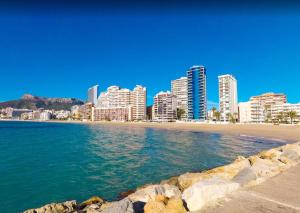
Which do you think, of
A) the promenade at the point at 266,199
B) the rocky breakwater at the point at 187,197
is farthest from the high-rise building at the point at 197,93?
the promenade at the point at 266,199

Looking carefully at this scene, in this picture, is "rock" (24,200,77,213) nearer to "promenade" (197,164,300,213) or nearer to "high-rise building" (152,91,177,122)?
"promenade" (197,164,300,213)

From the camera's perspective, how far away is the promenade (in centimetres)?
569

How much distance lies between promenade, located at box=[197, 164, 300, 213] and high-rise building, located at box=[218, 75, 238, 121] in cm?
16786

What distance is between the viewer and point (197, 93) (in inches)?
7288

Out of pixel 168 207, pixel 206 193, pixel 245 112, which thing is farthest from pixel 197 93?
pixel 168 207

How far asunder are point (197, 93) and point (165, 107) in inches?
1050

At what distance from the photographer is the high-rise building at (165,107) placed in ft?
629

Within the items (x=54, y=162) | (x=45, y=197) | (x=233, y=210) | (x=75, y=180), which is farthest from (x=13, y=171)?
(x=233, y=210)

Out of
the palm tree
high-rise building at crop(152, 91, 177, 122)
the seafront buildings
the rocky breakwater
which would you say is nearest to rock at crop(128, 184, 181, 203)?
the rocky breakwater

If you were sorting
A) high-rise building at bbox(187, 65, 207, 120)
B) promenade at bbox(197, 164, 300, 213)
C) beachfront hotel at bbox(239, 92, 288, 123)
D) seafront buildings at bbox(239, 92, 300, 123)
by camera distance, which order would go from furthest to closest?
high-rise building at bbox(187, 65, 207, 120) < beachfront hotel at bbox(239, 92, 288, 123) < seafront buildings at bbox(239, 92, 300, 123) < promenade at bbox(197, 164, 300, 213)

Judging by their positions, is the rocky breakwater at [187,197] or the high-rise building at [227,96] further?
the high-rise building at [227,96]

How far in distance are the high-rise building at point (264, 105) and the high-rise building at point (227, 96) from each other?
1450 cm

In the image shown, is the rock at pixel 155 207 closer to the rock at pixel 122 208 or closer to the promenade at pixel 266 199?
the rock at pixel 122 208

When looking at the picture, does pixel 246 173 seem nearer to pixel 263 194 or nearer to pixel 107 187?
pixel 263 194
